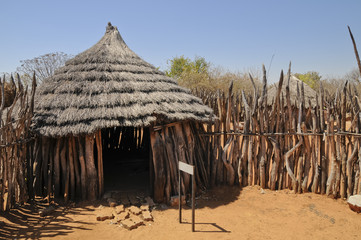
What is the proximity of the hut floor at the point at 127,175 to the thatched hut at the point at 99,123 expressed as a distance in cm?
75

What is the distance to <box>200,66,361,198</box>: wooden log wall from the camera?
5219 mm

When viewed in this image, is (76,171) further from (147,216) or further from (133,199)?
(147,216)

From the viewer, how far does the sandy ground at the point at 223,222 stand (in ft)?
13.7

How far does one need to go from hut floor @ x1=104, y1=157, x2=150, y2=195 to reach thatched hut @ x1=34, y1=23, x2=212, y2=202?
752 mm

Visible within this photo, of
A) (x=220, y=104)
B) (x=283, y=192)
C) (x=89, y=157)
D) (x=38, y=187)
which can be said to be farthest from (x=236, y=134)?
(x=38, y=187)

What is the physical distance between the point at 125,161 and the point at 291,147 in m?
4.85

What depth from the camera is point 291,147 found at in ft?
18.9

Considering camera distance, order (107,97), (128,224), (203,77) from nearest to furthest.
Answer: (128,224)
(107,97)
(203,77)

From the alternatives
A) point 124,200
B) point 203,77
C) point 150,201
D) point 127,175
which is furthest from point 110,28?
point 203,77

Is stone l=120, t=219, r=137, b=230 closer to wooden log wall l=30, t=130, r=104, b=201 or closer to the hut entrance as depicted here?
wooden log wall l=30, t=130, r=104, b=201

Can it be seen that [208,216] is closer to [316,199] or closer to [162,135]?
[162,135]

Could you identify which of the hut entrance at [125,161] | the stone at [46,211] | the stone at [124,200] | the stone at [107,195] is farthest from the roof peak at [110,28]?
the stone at [46,211]

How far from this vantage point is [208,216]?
4891 mm

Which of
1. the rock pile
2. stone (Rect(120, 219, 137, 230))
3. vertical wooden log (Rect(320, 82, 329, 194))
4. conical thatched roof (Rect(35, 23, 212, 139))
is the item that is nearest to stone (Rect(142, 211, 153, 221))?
the rock pile
